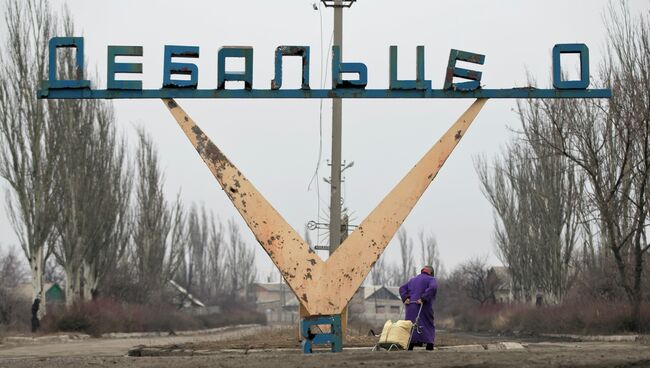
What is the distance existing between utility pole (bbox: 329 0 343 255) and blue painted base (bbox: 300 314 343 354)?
7747mm

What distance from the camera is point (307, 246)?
13875mm

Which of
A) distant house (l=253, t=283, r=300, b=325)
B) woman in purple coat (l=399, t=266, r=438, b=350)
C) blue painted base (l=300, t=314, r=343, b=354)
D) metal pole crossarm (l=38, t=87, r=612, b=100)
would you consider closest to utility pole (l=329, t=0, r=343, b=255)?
metal pole crossarm (l=38, t=87, r=612, b=100)

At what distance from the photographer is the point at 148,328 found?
1735 inches

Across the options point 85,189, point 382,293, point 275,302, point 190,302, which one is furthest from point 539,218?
point 275,302

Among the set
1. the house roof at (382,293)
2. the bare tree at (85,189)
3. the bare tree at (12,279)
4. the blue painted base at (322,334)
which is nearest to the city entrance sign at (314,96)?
the blue painted base at (322,334)

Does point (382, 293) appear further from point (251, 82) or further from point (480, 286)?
point (251, 82)

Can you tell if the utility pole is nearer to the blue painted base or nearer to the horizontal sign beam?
the horizontal sign beam

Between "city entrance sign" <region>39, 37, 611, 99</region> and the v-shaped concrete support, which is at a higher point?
Result: "city entrance sign" <region>39, 37, 611, 99</region>

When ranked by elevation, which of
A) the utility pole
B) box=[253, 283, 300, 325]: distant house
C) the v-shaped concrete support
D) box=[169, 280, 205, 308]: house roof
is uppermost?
the utility pole

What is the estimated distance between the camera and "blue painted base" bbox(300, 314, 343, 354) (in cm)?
1342

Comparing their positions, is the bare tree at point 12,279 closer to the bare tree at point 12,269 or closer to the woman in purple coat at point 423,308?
the bare tree at point 12,269

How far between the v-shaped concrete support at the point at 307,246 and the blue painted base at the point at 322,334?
97 millimetres

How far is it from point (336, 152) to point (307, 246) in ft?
25.2

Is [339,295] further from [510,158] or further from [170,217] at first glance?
[170,217]
